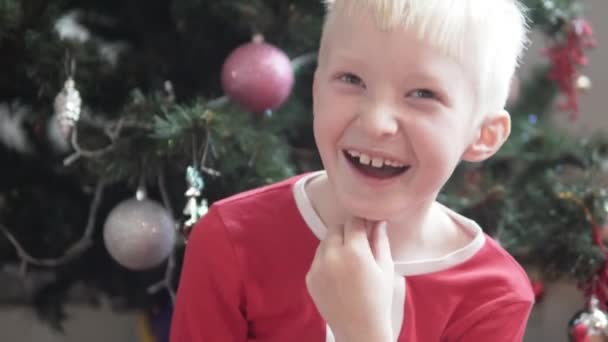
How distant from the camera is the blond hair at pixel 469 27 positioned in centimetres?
67

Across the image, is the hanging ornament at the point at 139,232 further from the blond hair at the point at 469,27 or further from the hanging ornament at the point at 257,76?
the blond hair at the point at 469,27

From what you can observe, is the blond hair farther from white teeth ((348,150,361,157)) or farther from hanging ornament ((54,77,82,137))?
hanging ornament ((54,77,82,137))

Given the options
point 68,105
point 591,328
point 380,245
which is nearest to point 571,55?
point 591,328

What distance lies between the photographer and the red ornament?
4.09 feet

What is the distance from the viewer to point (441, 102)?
0.69 m

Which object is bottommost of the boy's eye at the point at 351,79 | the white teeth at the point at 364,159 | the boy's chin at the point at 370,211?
the boy's chin at the point at 370,211

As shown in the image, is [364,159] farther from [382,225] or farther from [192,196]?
[192,196]

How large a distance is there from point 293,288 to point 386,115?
0.24m

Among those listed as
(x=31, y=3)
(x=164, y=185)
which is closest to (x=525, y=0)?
(x=164, y=185)

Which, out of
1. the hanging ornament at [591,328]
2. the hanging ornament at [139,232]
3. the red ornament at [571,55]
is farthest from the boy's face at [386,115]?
the red ornament at [571,55]

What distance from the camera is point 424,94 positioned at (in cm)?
70

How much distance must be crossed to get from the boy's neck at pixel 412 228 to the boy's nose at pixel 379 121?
13cm

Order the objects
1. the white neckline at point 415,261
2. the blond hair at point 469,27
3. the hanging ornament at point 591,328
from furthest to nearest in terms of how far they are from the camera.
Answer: the hanging ornament at point 591,328 < the white neckline at point 415,261 < the blond hair at point 469,27

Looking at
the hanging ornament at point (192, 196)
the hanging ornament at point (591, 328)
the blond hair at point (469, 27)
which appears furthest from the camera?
the hanging ornament at point (591, 328)
